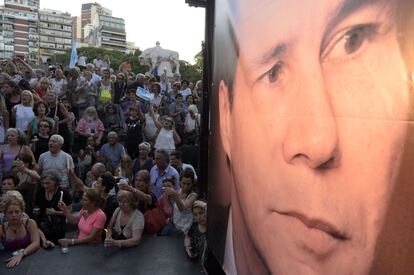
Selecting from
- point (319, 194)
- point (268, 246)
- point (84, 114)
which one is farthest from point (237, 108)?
point (84, 114)

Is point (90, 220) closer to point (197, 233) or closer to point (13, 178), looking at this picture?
point (13, 178)

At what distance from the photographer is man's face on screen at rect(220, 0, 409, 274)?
1061 mm

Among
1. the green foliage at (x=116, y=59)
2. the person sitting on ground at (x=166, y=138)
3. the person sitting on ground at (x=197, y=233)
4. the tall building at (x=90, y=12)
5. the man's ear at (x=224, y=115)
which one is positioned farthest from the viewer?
the tall building at (x=90, y=12)

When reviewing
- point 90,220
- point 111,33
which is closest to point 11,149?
point 90,220

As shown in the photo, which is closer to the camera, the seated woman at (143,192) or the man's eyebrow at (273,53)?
the man's eyebrow at (273,53)

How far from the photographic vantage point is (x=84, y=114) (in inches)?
349

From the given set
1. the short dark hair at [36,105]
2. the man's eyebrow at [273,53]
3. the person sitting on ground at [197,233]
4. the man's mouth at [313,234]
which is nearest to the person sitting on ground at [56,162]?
the short dark hair at [36,105]

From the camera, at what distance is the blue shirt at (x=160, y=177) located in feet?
20.9

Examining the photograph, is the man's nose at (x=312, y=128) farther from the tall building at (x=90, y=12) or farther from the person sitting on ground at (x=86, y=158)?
the tall building at (x=90, y=12)

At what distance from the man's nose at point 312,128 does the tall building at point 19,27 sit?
11670 centimetres

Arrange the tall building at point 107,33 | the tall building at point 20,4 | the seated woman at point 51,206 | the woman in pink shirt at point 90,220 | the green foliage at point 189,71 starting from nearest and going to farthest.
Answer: the woman in pink shirt at point 90,220
the seated woman at point 51,206
the green foliage at point 189,71
the tall building at point 107,33
the tall building at point 20,4

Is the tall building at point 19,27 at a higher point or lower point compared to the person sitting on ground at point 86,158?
higher

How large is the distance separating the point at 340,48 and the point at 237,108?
A: 3.45 feet

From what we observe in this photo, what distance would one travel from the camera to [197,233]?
470 cm
